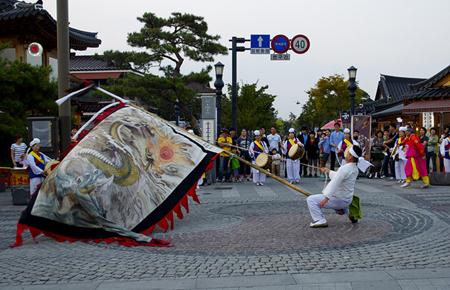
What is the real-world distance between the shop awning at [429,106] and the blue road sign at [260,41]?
7.68 meters

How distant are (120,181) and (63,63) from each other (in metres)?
3.13

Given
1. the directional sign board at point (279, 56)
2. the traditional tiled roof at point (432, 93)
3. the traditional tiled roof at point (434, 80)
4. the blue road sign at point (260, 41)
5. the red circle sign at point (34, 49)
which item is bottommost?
the traditional tiled roof at point (432, 93)

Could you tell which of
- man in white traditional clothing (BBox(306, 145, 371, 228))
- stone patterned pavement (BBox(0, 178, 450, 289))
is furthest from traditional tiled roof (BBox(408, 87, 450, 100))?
man in white traditional clothing (BBox(306, 145, 371, 228))

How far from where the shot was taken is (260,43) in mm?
18094

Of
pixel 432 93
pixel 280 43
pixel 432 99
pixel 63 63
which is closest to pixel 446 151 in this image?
pixel 280 43

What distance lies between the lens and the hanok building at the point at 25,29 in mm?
18406

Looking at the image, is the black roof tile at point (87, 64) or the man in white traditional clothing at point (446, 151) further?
the black roof tile at point (87, 64)

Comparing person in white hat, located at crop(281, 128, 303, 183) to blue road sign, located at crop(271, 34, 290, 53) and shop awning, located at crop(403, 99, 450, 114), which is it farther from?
shop awning, located at crop(403, 99, 450, 114)

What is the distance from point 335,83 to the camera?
4322 centimetres

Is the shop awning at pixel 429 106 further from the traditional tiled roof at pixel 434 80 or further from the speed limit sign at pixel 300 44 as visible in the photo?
the speed limit sign at pixel 300 44

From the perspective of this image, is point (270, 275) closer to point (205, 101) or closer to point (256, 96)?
point (205, 101)

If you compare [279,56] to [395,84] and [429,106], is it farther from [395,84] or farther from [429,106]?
[395,84]

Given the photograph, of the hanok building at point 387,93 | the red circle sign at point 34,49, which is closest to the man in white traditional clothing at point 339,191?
the red circle sign at point 34,49

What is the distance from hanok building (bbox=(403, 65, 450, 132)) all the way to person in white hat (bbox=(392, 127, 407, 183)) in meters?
6.10
